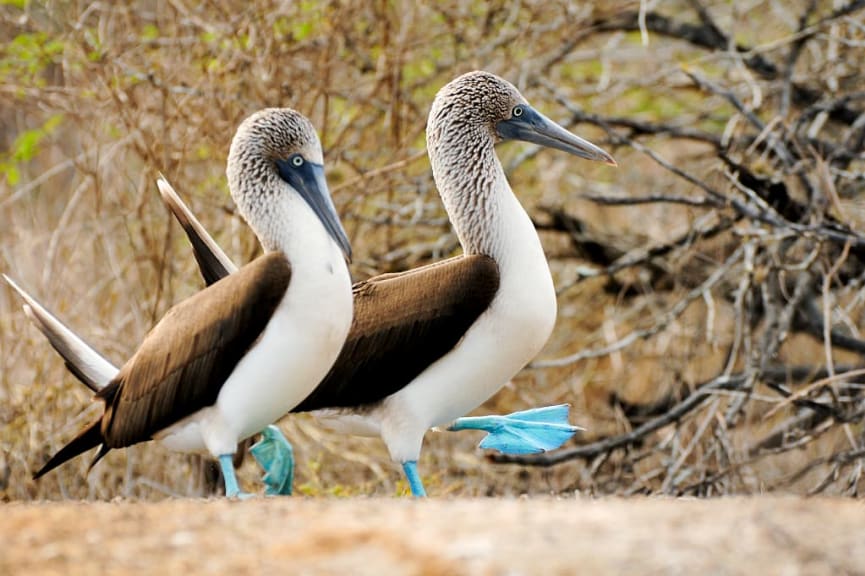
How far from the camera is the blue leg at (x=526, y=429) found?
258 inches

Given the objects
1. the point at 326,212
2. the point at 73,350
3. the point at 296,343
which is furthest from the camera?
the point at 73,350

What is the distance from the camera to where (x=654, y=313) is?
32.3ft

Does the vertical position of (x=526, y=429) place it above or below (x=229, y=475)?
below

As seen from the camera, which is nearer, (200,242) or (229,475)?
(229,475)

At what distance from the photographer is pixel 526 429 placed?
673cm

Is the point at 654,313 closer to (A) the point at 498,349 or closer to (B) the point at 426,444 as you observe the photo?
(B) the point at 426,444

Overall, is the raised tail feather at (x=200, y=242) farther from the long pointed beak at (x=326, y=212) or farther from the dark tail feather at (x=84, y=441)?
the dark tail feather at (x=84, y=441)

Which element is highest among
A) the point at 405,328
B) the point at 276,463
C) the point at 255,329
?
the point at 255,329

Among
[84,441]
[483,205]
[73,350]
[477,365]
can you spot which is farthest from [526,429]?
[73,350]

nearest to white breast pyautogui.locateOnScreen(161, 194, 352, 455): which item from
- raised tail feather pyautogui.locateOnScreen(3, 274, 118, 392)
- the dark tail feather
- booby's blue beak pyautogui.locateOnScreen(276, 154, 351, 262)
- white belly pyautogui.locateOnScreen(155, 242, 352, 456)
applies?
white belly pyautogui.locateOnScreen(155, 242, 352, 456)

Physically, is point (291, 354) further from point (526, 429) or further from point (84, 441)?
point (526, 429)

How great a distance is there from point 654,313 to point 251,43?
11.3 ft

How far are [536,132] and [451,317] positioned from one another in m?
1.20

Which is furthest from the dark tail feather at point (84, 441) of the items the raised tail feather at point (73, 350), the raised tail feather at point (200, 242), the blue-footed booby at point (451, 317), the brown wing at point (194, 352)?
the raised tail feather at point (200, 242)
